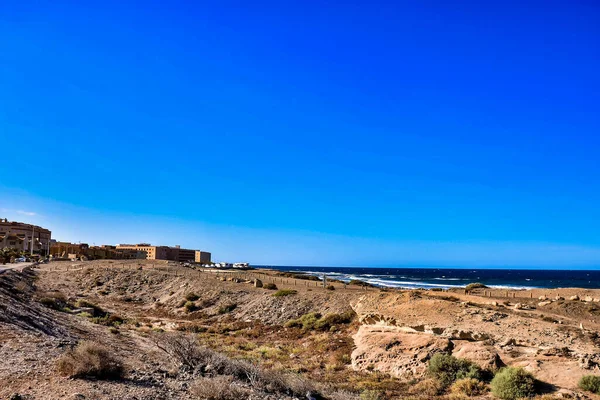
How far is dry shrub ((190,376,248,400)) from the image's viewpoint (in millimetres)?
11367

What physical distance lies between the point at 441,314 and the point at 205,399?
63.4 feet

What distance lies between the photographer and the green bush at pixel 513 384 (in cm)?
1557

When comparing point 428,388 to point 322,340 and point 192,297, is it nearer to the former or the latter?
point 322,340

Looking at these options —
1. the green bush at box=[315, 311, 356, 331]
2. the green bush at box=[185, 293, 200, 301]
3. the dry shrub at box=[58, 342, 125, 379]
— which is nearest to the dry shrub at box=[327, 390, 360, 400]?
the dry shrub at box=[58, 342, 125, 379]

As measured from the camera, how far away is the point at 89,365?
11805mm

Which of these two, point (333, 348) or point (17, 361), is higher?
point (17, 361)

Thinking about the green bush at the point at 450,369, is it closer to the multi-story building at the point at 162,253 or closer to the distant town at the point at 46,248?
the distant town at the point at 46,248

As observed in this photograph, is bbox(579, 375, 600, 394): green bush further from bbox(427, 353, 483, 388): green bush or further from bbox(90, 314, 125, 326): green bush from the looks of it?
bbox(90, 314, 125, 326): green bush

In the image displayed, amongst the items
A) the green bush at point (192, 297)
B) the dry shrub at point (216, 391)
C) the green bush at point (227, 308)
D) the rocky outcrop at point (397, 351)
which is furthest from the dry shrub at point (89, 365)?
the green bush at point (192, 297)

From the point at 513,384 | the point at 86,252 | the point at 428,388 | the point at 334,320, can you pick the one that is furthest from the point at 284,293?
the point at 86,252

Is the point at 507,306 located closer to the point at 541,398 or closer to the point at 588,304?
the point at 588,304

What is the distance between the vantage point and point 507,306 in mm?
30469

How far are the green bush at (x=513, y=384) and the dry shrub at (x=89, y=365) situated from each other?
12829 millimetres

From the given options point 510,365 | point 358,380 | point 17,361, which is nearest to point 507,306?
point 510,365
